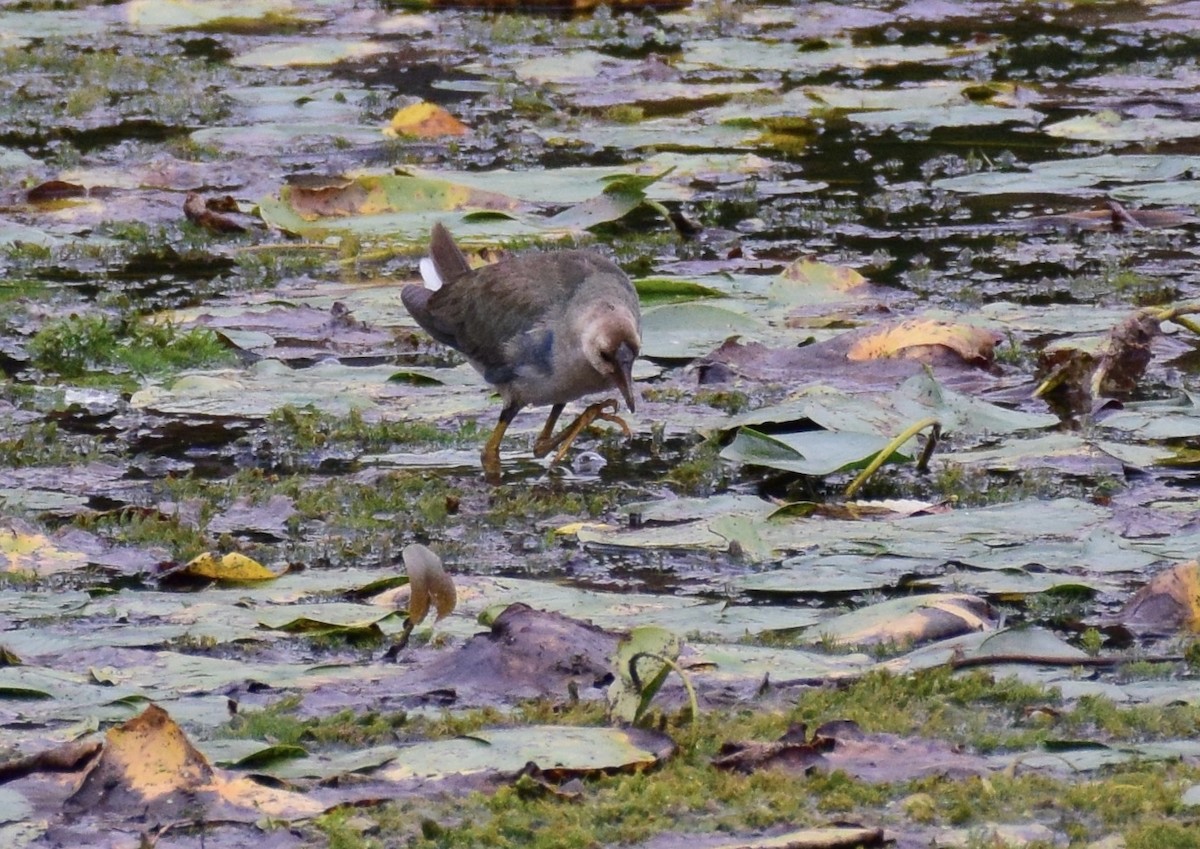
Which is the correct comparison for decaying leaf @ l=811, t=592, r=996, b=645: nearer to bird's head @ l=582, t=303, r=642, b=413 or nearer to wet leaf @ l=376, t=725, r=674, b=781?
wet leaf @ l=376, t=725, r=674, b=781

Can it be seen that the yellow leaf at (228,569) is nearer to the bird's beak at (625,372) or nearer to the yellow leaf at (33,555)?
the yellow leaf at (33,555)

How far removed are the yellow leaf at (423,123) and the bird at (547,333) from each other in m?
4.39

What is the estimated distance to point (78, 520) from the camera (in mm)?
5727

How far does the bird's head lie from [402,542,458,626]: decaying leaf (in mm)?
2088

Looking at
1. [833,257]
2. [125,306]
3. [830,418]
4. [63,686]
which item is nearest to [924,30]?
[833,257]

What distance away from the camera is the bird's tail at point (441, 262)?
770 cm

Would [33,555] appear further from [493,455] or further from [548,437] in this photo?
[548,437]

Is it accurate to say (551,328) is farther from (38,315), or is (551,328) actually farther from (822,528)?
(38,315)

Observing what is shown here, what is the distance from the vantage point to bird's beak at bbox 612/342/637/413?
256 inches

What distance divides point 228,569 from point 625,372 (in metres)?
1.78

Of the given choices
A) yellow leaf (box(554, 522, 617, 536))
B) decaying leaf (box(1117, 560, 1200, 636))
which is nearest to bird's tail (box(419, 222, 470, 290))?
yellow leaf (box(554, 522, 617, 536))

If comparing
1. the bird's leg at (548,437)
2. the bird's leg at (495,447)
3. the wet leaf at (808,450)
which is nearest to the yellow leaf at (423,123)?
the bird's leg at (548,437)

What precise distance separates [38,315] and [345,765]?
472 centimetres

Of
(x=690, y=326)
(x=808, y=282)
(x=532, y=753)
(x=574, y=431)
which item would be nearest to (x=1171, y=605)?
(x=532, y=753)
